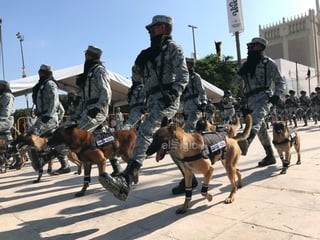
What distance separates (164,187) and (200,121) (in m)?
1.99

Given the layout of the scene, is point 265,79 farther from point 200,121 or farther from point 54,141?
point 54,141

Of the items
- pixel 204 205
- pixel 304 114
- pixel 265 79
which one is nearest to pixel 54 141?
pixel 204 205

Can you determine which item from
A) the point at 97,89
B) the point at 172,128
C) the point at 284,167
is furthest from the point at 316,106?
the point at 172,128

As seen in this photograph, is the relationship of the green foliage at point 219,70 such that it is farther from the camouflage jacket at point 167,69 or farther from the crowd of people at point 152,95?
the camouflage jacket at point 167,69

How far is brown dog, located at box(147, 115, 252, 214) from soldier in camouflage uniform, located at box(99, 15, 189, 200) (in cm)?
43

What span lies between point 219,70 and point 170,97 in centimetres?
3418

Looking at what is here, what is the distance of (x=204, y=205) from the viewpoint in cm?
433

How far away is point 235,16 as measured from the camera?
718 inches

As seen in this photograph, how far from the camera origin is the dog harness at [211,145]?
157 inches

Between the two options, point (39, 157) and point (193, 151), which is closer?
point (193, 151)

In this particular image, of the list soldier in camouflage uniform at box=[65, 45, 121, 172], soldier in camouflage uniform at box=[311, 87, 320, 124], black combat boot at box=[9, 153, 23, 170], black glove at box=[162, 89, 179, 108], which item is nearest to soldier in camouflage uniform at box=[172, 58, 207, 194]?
soldier in camouflage uniform at box=[65, 45, 121, 172]

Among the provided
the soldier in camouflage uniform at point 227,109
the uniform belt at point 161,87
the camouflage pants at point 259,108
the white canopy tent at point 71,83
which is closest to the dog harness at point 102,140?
the uniform belt at point 161,87

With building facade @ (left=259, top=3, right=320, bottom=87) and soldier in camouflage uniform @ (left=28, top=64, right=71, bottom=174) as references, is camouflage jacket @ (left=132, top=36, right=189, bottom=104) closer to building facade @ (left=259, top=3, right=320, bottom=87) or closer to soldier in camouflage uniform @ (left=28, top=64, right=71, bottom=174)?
soldier in camouflage uniform @ (left=28, top=64, right=71, bottom=174)

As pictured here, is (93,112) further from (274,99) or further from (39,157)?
(274,99)
